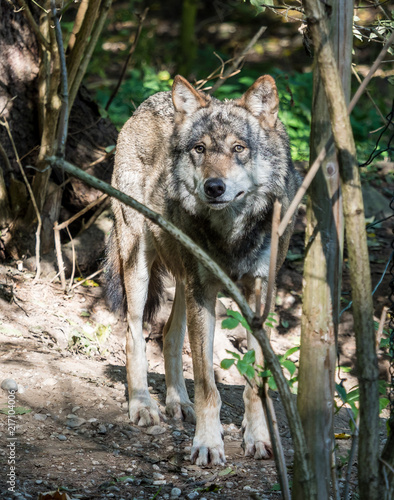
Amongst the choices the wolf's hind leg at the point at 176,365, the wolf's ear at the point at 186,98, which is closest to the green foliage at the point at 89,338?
the wolf's hind leg at the point at 176,365

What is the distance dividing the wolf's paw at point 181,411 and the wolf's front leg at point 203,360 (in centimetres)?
63

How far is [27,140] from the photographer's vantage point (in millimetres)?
6070

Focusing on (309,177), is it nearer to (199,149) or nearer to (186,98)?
(199,149)

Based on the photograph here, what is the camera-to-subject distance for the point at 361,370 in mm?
1888

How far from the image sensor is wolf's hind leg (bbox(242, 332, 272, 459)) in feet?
11.4

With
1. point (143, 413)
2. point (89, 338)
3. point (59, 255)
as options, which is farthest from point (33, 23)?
point (143, 413)

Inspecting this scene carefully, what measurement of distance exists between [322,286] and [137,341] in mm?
2691

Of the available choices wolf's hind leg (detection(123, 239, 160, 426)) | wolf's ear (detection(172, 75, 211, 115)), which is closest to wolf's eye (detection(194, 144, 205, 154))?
wolf's ear (detection(172, 75, 211, 115))

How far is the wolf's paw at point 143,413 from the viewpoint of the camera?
3.95m

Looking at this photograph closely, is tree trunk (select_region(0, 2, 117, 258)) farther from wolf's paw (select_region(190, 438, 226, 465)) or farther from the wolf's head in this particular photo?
wolf's paw (select_region(190, 438, 226, 465))

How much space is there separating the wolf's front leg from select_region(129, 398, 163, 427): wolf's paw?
48 cm

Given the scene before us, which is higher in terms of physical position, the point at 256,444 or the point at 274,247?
the point at 274,247

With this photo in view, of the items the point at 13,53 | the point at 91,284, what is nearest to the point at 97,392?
the point at 91,284

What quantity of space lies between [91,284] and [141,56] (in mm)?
8837
